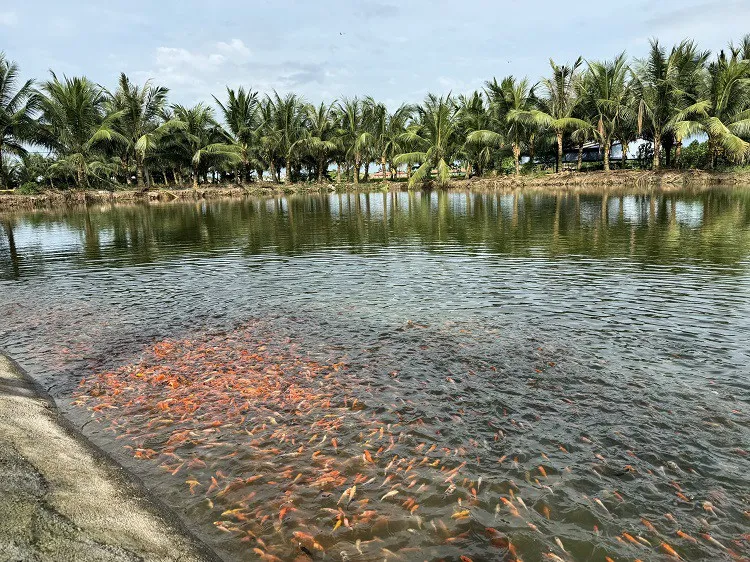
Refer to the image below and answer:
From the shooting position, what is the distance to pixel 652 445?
16.8ft

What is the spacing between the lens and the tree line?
1908 inches

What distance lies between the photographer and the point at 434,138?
64188 millimetres

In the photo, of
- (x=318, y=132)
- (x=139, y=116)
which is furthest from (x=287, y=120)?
(x=139, y=116)

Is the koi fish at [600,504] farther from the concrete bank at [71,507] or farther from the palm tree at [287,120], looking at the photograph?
the palm tree at [287,120]

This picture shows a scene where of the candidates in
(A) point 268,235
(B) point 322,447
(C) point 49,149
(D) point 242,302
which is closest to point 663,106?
(A) point 268,235

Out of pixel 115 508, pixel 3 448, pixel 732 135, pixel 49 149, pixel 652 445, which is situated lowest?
pixel 652 445

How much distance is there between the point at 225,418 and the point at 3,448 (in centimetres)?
232

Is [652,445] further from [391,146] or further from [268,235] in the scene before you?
[391,146]

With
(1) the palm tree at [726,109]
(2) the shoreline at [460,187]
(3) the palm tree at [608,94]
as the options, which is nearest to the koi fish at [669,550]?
(2) the shoreline at [460,187]

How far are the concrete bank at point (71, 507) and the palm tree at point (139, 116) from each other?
56.2 m

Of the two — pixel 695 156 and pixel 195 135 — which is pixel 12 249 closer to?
pixel 195 135

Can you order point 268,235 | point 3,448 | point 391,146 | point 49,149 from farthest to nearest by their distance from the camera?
1. point 391,146
2. point 49,149
3. point 268,235
4. point 3,448

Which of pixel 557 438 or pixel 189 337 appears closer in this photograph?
pixel 557 438

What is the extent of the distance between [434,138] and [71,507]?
65053mm
